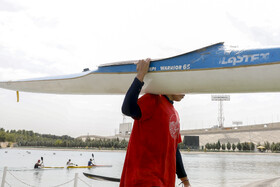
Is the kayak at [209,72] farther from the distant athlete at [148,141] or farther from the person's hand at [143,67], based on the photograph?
the distant athlete at [148,141]

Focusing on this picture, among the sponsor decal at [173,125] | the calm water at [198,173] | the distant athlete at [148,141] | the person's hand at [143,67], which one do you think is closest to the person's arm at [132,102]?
the distant athlete at [148,141]

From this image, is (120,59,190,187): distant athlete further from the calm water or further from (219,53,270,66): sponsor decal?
the calm water

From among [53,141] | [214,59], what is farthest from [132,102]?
[53,141]

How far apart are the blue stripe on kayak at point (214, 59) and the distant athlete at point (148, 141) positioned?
43 cm

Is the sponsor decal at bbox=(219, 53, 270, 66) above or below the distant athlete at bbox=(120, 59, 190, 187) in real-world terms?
above

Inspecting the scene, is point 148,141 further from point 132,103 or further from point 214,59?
point 214,59

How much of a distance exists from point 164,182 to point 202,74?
3.88ft

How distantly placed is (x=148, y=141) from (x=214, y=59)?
46.5 inches

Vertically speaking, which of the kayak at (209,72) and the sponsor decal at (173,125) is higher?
the kayak at (209,72)

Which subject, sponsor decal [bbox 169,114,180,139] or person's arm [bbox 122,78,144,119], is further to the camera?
sponsor decal [bbox 169,114,180,139]

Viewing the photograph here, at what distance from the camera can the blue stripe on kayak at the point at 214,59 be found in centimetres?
241

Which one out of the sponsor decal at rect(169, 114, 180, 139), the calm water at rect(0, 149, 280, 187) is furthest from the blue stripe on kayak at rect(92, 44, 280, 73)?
the calm water at rect(0, 149, 280, 187)

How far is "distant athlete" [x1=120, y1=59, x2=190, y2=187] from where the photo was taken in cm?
202

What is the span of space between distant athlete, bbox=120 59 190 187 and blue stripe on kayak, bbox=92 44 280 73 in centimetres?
43
